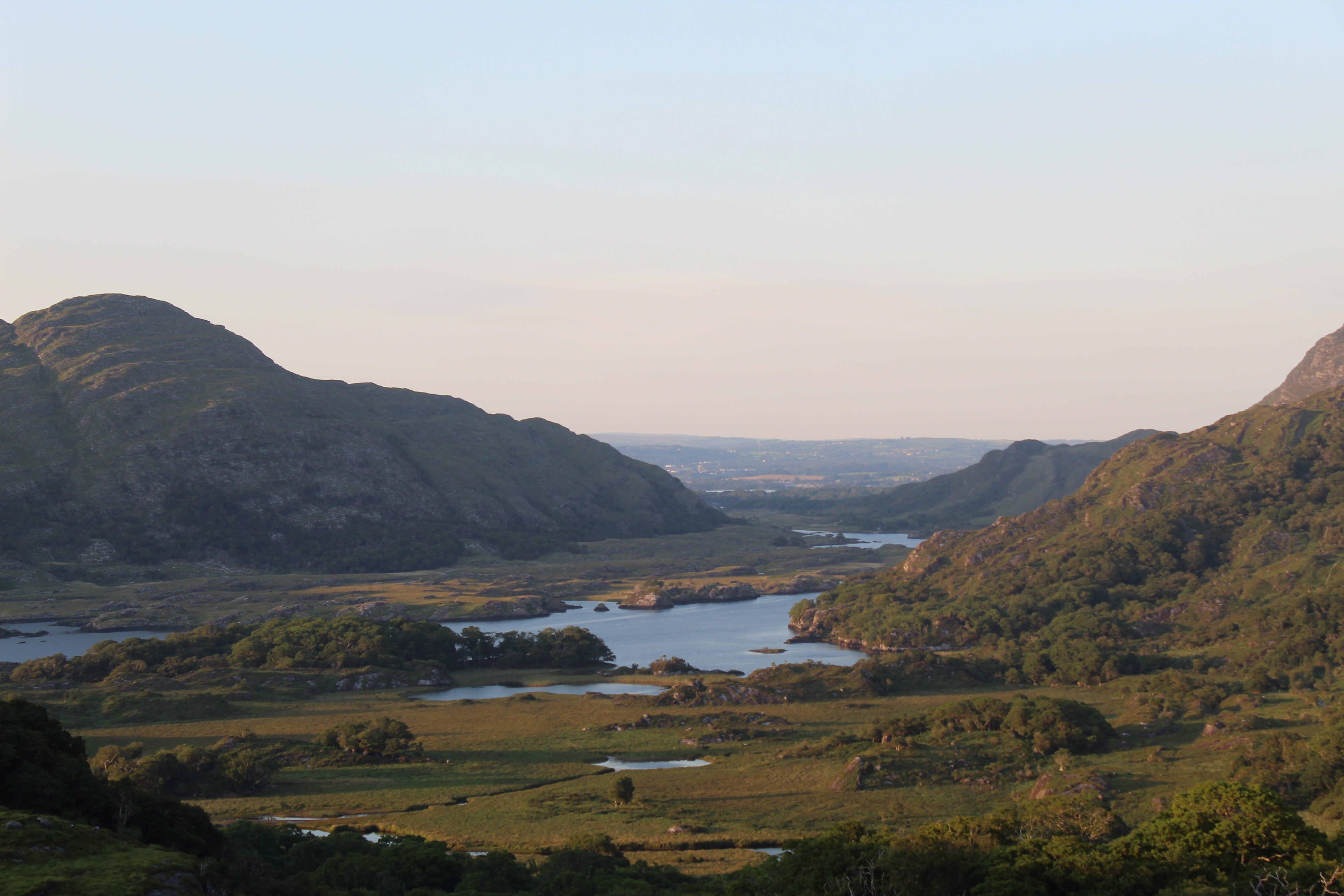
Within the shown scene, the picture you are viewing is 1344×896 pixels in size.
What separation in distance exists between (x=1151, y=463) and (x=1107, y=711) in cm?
8484

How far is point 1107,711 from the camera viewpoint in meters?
84.7

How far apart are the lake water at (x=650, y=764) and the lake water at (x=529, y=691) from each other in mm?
26182

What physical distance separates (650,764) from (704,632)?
3027 inches

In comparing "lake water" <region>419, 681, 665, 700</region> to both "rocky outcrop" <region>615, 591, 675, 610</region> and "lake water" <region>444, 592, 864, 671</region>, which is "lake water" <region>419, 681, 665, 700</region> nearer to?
"lake water" <region>444, 592, 864, 671</region>

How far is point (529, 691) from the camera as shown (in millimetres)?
108812

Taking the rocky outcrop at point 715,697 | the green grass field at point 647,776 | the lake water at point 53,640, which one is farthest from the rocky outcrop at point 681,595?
the green grass field at point 647,776

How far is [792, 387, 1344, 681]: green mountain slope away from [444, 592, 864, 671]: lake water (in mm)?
7902

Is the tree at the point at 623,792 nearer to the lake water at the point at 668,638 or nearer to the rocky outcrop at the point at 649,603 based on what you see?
the lake water at the point at 668,638

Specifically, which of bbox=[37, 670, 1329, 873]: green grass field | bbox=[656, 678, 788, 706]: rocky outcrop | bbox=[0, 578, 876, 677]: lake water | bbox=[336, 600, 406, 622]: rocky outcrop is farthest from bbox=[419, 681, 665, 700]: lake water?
bbox=[336, 600, 406, 622]: rocky outcrop

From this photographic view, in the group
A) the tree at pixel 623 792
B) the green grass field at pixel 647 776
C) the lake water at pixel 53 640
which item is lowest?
the green grass field at pixel 647 776

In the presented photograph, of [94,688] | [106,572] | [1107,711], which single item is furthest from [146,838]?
[106,572]

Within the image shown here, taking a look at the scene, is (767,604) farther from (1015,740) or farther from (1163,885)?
(1163,885)

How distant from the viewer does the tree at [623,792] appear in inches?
2403

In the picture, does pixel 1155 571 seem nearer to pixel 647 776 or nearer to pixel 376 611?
pixel 647 776
